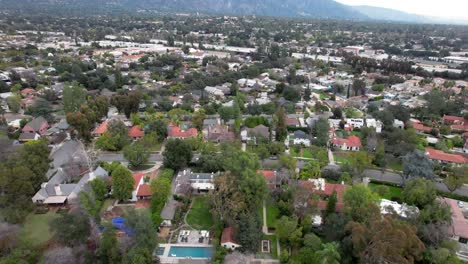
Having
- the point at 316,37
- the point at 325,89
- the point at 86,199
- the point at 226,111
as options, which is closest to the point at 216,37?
the point at 316,37

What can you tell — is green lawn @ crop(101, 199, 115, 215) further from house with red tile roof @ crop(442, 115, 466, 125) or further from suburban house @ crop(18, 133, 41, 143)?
house with red tile roof @ crop(442, 115, 466, 125)

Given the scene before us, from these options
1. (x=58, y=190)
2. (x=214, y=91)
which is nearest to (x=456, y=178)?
(x=58, y=190)

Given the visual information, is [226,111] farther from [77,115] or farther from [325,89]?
[325,89]

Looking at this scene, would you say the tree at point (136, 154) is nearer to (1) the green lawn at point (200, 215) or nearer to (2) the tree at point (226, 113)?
(1) the green lawn at point (200, 215)

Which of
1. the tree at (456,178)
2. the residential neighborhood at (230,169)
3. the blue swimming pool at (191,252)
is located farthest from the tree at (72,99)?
the tree at (456,178)

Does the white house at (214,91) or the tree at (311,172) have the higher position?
the white house at (214,91)

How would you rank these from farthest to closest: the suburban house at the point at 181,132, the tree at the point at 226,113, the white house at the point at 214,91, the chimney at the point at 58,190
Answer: the white house at the point at 214,91
the tree at the point at 226,113
the suburban house at the point at 181,132
the chimney at the point at 58,190
